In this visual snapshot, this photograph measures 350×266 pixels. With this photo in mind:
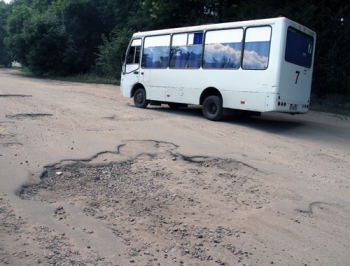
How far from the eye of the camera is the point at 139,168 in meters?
6.25

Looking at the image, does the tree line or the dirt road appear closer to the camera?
the dirt road

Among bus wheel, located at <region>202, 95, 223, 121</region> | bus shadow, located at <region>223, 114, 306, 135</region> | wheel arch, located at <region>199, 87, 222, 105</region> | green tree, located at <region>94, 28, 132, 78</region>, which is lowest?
bus shadow, located at <region>223, 114, 306, 135</region>

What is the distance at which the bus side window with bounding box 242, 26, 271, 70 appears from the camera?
10.0 metres

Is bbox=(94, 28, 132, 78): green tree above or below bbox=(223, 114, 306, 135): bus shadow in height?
above

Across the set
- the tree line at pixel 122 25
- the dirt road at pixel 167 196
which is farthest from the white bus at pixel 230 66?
the tree line at pixel 122 25

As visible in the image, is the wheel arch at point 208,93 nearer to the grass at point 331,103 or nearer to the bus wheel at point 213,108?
the bus wheel at point 213,108

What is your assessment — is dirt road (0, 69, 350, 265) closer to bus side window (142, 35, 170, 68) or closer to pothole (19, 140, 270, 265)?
pothole (19, 140, 270, 265)

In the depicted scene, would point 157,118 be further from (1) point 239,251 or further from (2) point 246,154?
(1) point 239,251

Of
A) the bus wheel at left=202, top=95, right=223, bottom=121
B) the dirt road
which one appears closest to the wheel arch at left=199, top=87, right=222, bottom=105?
the bus wheel at left=202, top=95, right=223, bottom=121

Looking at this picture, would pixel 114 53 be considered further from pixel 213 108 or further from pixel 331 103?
pixel 213 108

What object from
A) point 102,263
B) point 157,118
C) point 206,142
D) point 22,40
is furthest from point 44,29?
point 102,263

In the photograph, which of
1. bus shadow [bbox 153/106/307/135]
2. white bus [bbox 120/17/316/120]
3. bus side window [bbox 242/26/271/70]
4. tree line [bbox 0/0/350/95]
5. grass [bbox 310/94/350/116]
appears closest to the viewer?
white bus [bbox 120/17/316/120]

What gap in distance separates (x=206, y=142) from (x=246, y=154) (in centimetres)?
112

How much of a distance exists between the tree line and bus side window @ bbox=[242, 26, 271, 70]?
27.5 ft
